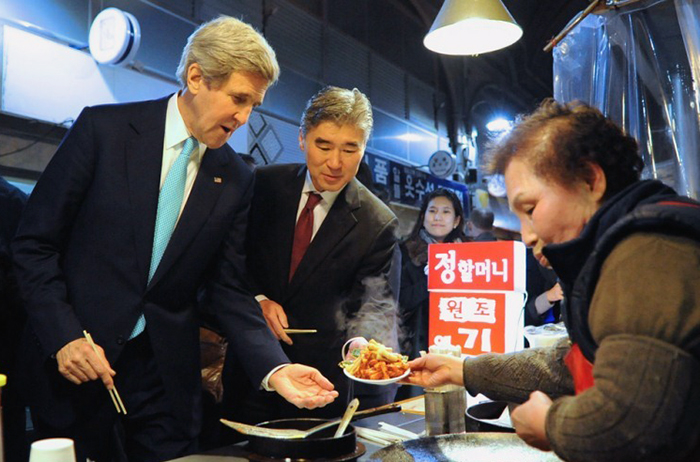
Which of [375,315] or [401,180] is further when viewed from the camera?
[401,180]

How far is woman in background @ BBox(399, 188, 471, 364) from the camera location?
4535mm

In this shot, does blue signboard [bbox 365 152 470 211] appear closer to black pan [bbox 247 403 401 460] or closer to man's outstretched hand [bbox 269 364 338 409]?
man's outstretched hand [bbox 269 364 338 409]

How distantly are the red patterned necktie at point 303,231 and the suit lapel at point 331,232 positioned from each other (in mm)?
47

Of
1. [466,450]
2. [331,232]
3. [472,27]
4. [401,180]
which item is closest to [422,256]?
[472,27]

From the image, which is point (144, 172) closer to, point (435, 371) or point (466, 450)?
point (435, 371)

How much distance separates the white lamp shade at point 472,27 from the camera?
12.0 feet

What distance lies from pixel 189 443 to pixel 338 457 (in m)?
0.90

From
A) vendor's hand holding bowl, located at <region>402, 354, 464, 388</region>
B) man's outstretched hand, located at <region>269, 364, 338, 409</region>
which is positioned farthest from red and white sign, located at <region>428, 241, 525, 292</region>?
man's outstretched hand, located at <region>269, 364, 338, 409</region>

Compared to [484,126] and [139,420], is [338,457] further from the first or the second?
[484,126]

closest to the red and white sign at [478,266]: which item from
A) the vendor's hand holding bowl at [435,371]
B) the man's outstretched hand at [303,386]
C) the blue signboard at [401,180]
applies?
the vendor's hand holding bowl at [435,371]

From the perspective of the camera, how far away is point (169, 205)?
2.11 m

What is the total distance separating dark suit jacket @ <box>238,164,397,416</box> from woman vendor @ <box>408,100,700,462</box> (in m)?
1.25

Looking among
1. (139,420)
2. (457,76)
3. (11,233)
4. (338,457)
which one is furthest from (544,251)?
(457,76)

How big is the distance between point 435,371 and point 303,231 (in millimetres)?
1070
